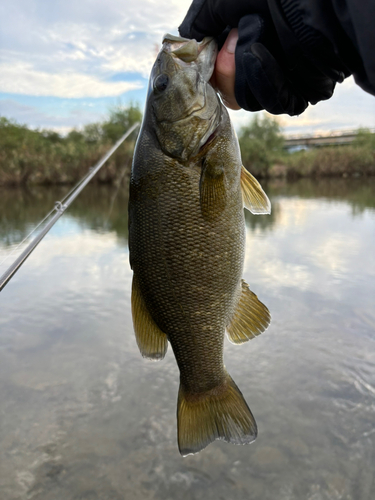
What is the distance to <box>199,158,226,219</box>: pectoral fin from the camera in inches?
63.3

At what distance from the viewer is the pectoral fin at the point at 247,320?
1.92m

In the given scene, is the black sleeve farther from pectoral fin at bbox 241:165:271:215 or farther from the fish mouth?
pectoral fin at bbox 241:165:271:215

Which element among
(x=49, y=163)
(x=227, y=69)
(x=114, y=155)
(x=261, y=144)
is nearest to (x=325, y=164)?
(x=261, y=144)

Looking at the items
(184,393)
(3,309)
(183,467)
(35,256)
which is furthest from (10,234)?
(184,393)

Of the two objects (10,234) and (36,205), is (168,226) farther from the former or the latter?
(36,205)

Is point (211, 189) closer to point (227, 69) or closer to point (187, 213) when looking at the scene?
point (187, 213)

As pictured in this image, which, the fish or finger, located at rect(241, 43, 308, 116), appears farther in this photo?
the fish

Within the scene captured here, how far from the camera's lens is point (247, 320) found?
193 centimetres

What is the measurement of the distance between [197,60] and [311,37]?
466mm

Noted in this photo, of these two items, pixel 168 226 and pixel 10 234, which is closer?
pixel 168 226

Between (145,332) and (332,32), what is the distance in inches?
54.1

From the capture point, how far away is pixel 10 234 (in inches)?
475

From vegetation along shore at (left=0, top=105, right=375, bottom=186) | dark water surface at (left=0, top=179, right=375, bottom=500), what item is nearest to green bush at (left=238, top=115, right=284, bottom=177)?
vegetation along shore at (left=0, top=105, right=375, bottom=186)

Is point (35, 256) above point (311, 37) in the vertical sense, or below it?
below
